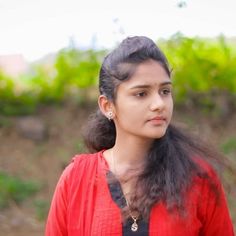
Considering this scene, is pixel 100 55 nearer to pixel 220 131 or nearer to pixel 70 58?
pixel 70 58

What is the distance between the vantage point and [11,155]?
656 cm

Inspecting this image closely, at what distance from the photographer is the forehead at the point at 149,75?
2.27m

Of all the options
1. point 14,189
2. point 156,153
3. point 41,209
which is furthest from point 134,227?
point 14,189

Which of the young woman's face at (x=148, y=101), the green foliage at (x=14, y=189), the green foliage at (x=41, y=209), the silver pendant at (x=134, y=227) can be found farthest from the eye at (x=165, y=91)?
the green foliage at (x=14, y=189)

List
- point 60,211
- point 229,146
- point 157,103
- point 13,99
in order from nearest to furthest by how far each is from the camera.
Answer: point 157,103
point 60,211
point 229,146
point 13,99

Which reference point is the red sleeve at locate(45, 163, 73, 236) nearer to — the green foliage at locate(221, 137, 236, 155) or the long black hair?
the long black hair

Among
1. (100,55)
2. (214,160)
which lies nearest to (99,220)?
(214,160)

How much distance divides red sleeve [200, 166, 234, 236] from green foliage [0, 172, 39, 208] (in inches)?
148

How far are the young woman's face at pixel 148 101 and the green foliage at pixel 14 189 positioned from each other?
3.78 metres

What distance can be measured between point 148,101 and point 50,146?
449cm

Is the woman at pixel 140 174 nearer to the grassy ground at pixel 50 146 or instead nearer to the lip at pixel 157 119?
the lip at pixel 157 119

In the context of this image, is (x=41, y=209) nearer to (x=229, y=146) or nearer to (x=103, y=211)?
(x=229, y=146)

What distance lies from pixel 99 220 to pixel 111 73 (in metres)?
0.58

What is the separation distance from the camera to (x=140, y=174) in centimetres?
240
